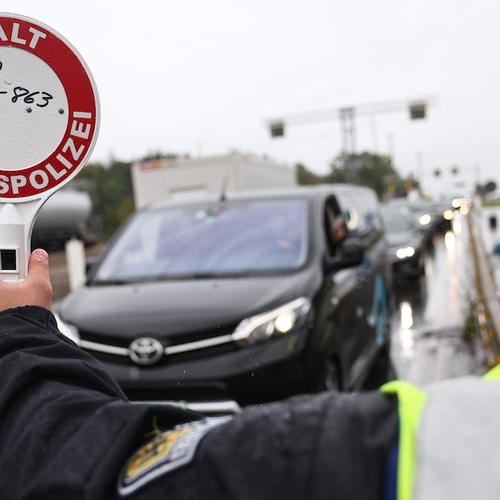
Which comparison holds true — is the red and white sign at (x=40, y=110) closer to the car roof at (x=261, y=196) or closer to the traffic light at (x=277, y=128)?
the car roof at (x=261, y=196)

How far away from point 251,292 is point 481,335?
3983mm

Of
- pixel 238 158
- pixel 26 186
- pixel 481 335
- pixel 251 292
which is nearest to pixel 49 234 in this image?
pixel 238 158

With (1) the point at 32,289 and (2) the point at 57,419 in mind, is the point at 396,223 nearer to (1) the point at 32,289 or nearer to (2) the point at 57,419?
(1) the point at 32,289

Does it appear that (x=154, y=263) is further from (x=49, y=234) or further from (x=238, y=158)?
(x=49, y=234)

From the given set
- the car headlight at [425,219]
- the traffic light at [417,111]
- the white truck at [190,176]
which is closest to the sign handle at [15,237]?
the white truck at [190,176]

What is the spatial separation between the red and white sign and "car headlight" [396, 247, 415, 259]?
12051mm

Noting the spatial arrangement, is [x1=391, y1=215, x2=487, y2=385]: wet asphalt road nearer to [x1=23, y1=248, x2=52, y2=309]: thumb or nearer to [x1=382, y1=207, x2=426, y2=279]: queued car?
[x1=382, y1=207, x2=426, y2=279]: queued car

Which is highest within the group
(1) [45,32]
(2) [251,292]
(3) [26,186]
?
(1) [45,32]

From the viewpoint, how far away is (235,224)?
489cm

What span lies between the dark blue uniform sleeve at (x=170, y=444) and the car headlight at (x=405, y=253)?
1232cm

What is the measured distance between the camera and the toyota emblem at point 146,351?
3.65 meters

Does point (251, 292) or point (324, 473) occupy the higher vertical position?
point (324, 473)

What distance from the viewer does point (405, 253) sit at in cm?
1302

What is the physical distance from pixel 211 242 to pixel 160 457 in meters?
3.97
